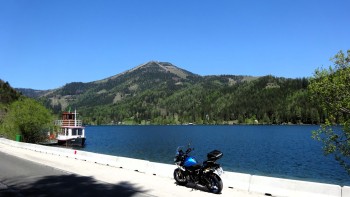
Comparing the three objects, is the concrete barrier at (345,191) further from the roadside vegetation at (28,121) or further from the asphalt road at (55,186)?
the roadside vegetation at (28,121)

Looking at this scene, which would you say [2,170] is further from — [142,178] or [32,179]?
[142,178]

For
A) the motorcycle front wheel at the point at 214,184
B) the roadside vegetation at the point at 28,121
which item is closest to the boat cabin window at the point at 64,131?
the roadside vegetation at the point at 28,121

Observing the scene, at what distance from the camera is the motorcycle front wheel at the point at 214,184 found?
1322 centimetres

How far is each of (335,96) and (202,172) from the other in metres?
6.34

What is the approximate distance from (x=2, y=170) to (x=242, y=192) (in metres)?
13.6

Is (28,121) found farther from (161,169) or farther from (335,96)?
(335,96)

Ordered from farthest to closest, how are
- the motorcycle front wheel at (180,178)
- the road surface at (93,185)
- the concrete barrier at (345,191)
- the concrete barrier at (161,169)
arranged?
the concrete barrier at (161,169), the motorcycle front wheel at (180,178), the road surface at (93,185), the concrete barrier at (345,191)

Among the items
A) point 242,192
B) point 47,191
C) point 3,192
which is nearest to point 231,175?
point 242,192

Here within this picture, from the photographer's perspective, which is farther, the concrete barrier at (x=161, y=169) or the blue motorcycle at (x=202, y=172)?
the concrete barrier at (x=161, y=169)

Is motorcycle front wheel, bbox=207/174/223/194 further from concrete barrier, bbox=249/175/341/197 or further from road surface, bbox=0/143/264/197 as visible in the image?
concrete barrier, bbox=249/175/341/197

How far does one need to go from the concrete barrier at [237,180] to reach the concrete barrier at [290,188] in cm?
26

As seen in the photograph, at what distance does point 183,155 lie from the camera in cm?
1550

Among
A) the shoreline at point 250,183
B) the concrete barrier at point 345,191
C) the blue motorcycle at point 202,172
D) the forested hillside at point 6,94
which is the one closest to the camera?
the concrete barrier at point 345,191

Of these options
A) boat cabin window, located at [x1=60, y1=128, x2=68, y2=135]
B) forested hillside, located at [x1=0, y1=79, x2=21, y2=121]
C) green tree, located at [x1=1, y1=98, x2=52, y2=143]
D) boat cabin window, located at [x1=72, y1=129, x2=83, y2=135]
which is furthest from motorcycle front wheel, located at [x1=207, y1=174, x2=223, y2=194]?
forested hillside, located at [x1=0, y1=79, x2=21, y2=121]
